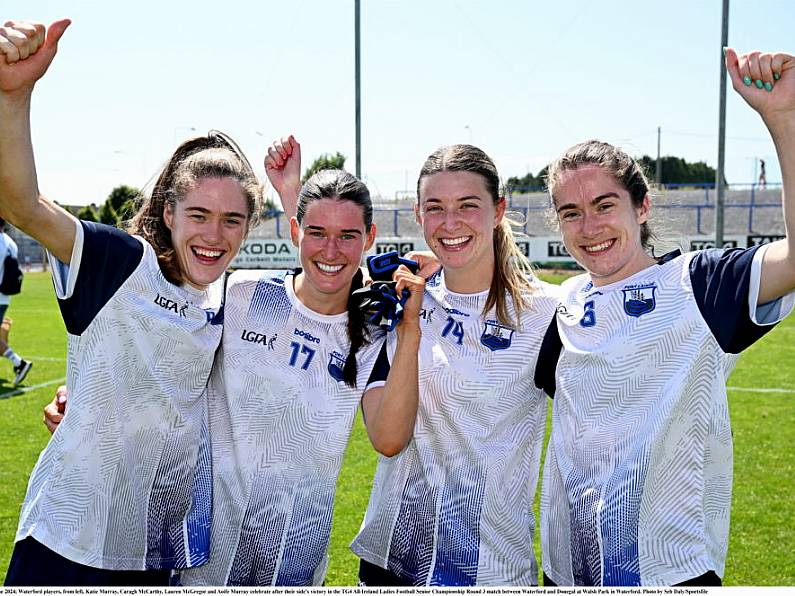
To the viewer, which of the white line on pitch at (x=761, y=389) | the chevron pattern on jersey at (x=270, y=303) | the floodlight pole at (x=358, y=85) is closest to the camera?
the chevron pattern on jersey at (x=270, y=303)

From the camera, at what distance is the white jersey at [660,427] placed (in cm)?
243

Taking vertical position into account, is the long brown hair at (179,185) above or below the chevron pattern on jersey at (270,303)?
above

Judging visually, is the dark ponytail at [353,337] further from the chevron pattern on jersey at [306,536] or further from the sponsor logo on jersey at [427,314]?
the chevron pattern on jersey at [306,536]

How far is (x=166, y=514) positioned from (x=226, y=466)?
254mm

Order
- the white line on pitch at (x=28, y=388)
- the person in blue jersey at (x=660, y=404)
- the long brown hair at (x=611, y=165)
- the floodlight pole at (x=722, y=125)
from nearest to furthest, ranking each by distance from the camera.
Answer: the person in blue jersey at (x=660, y=404)
the long brown hair at (x=611, y=165)
the white line on pitch at (x=28, y=388)
the floodlight pole at (x=722, y=125)

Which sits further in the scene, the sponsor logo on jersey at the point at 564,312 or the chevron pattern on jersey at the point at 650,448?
the sponsor logo on jersey at the point at 564,312

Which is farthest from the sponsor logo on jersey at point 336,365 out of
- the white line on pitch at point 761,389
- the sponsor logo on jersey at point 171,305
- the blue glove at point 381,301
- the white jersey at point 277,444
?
the white line on pitch at point 761,389

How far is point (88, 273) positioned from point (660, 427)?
6.09 feet

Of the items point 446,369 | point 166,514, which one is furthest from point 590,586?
point 166,514

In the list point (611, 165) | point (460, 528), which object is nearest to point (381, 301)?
point (460, 528)

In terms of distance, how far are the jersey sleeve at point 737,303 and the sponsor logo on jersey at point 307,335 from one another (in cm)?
129

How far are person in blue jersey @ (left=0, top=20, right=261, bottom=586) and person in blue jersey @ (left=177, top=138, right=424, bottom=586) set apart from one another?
0.33ft

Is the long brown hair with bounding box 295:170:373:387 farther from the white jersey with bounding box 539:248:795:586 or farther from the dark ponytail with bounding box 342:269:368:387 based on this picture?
the white jersey with bounding box 539:248:795:586

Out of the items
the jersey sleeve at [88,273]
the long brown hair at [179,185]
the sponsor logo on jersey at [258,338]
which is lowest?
the sponsor logo on jersey at [258,338]
